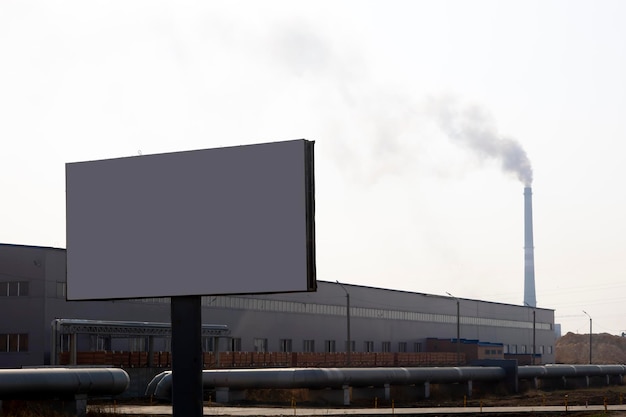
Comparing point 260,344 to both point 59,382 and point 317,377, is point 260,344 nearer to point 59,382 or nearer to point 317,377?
point 317,377

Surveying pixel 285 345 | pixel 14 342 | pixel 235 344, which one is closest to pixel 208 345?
pixel 235 344

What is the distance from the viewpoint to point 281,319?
4119 inches

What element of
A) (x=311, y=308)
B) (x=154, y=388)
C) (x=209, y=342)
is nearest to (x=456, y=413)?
(x=154, y=388)

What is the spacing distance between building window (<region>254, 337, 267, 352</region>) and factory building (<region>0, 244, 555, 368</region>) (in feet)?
0.46

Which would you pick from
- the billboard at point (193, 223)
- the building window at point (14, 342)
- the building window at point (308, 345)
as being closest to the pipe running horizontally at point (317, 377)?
the building window at point (14, 342)

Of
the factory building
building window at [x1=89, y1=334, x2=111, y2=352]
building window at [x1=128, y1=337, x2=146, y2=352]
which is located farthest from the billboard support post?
building window at [x1=128, y1=337, x2=146, y2=352]

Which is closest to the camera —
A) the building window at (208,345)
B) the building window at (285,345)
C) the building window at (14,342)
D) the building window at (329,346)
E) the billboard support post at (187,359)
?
the billboard support post at (187,359)

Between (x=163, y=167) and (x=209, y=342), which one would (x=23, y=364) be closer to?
(x=209, y=342)

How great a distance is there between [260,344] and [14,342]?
29.2 m

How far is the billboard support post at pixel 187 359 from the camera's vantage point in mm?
→ 32438

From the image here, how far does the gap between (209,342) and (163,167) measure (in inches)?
2542

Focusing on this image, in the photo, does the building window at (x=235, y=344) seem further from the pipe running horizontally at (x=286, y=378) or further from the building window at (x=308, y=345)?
the pipe running horizontally at (x=286, y=378)

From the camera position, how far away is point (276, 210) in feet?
102

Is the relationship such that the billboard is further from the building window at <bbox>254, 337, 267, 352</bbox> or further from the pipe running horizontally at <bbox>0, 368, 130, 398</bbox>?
the building window at <bbox>254, 337, 267, 352</bbox>
